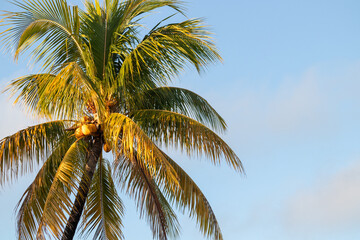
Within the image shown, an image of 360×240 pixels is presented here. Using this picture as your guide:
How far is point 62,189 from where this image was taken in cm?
1113

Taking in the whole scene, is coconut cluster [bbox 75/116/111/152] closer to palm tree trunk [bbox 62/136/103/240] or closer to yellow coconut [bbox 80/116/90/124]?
yellow coconut [bbox 80/116/90/124]

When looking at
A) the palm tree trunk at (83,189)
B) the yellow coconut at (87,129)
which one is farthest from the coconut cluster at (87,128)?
the palm tree trunk at (83,189)

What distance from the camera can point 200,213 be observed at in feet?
38.5

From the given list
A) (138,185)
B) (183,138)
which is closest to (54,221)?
(138,185)

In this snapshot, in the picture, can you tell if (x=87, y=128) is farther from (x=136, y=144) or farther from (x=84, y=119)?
(x=136, y=144)

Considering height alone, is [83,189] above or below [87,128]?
below

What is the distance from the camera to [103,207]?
12.1 metres

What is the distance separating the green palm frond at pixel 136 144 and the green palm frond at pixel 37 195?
1.09 m

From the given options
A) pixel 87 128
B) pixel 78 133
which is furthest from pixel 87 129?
pixel 78 133

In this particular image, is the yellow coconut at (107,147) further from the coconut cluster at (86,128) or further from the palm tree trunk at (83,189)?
the coconut cluster at (86,128)

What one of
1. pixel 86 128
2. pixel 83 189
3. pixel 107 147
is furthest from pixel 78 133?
pixel 83 189

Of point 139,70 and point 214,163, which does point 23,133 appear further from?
point 214,163

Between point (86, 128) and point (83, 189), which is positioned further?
point (86, 128)

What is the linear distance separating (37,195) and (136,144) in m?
2.01
